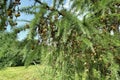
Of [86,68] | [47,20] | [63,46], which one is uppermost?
[47,20]

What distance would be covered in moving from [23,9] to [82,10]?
1.21 m

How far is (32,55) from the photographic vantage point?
11.5 feet

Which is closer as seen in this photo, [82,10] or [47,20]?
[47,20]

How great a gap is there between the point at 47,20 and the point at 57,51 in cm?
53

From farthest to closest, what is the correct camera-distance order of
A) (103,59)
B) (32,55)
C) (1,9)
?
1. (103,59)
2. (32,55)
3. (1,9)

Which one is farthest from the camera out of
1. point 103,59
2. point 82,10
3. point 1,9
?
point 82,10

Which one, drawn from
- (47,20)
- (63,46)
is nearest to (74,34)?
(63,46)

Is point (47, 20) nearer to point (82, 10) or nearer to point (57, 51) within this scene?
point (57, 51)

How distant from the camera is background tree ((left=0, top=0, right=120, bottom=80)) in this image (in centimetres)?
332

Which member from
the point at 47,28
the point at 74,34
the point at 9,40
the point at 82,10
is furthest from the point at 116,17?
the point at 9,40

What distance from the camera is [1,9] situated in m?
3.28

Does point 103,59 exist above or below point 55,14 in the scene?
below

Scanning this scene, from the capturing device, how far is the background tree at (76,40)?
3318mm

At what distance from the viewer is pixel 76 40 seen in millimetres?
3840
